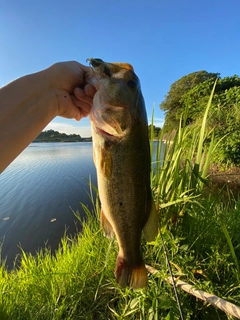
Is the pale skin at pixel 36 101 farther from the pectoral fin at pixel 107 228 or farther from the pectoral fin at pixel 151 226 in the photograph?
the pectoral fin at pixel 151 226

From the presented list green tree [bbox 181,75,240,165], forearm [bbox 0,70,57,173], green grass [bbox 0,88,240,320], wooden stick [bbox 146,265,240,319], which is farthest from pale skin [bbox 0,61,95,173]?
green tree [bbox 181,75,240,165]

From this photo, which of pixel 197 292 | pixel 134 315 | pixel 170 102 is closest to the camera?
pixel 197 292

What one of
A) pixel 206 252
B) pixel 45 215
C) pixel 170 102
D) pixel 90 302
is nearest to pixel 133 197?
pixel 206 252

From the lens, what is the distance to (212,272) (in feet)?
7.22

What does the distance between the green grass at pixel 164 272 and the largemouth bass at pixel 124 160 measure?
536 mm

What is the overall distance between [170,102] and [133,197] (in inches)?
1171

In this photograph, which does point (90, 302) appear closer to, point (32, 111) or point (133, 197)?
point (133, 197)

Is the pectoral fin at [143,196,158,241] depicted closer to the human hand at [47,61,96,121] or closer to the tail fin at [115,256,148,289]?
the tail fin at [115,256,148,289]

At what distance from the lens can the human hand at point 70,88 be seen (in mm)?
1628

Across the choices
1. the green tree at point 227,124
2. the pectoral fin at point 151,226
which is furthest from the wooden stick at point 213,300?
the green tree at point 227,124

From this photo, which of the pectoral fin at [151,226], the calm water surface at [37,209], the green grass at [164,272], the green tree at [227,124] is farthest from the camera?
the green tree at [227,124]

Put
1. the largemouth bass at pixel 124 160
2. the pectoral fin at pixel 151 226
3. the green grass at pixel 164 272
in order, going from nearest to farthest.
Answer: the largemouth bass at pixel 124 160, the pectoral fin at pixel 151 226, the green grass at pixel 164 272

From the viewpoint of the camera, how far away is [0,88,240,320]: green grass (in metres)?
2.02

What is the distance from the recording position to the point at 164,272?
2.11 m
